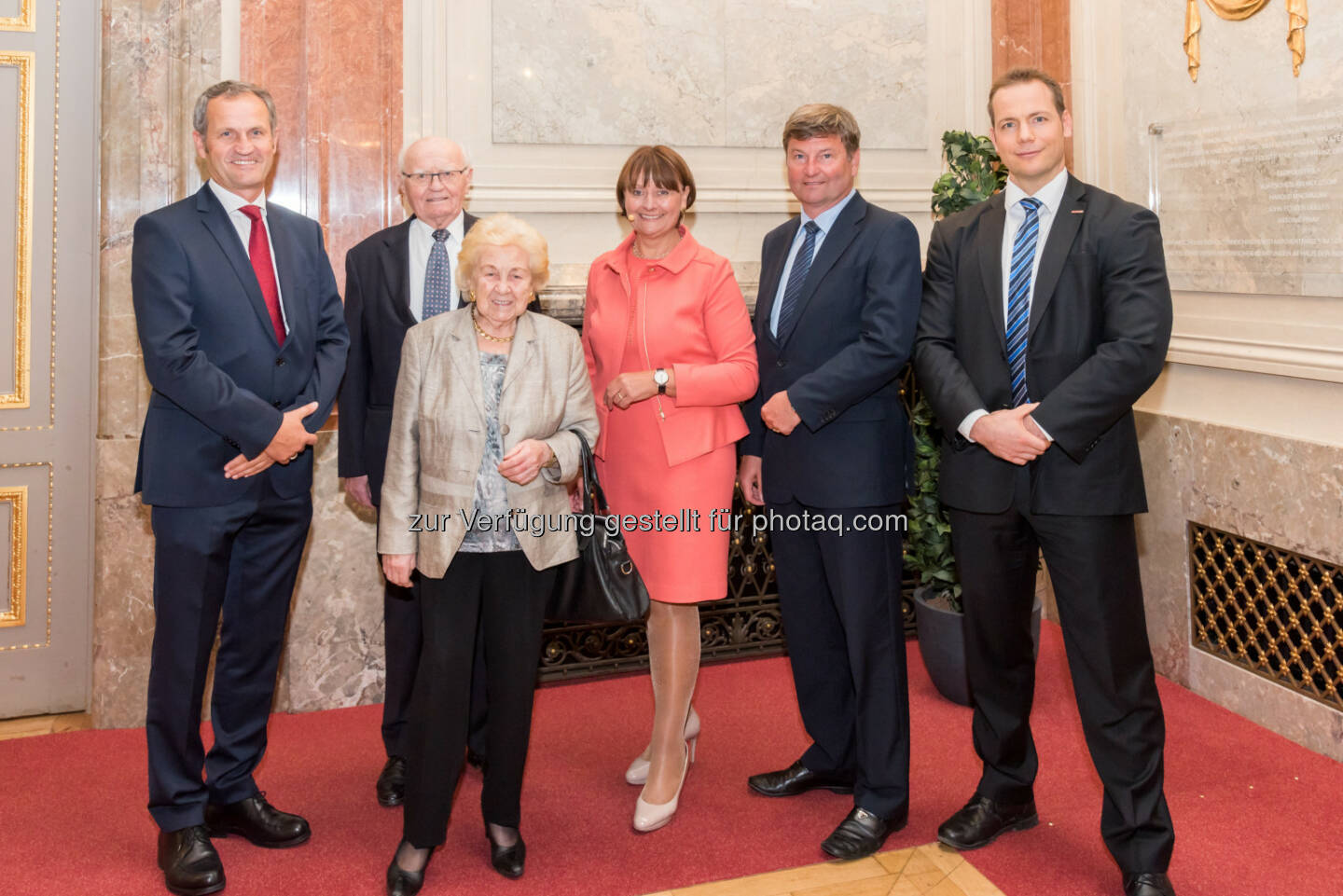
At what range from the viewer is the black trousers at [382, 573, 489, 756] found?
3.47m

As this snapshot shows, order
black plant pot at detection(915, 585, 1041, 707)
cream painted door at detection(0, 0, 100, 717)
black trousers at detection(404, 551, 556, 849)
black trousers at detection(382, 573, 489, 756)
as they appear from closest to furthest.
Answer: black trousers at detection(404, 551, 556, 849) → black trousers at detection(382, 573, 489, 756) → cream painted door at detection(0, 0, 100, 717) → black plant pot at detection(915, 585, 1041, 707)

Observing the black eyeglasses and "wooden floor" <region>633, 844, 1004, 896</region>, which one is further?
the black eyeglasses

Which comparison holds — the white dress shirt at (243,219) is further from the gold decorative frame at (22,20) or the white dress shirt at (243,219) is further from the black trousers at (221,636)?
the gold decorative frame at (22,20)

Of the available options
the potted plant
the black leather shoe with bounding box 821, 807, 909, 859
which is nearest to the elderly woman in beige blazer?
the black leather shoe with bounding box 821, 807, 909, 859

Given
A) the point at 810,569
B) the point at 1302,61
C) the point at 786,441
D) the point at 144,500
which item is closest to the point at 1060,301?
the point at 786,441

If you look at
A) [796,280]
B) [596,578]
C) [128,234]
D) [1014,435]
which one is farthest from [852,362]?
[128,234]

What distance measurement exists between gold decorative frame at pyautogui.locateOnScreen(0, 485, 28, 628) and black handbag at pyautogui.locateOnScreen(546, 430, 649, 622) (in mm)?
2444

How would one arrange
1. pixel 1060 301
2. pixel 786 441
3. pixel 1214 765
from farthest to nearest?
1. pixel 1214 765
2. pixel 786 441
3. pixel 1060 301

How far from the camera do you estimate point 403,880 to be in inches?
111

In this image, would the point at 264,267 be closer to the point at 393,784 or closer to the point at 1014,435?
the point at 393,784

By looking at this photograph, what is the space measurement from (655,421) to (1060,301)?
3.61 feet

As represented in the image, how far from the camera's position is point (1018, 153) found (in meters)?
2.84

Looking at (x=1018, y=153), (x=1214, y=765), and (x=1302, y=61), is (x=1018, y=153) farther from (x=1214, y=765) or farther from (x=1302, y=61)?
Answer: (x=1214, y=765)

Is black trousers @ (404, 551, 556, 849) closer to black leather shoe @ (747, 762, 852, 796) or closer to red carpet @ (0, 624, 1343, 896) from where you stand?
red carpet @ (0, 624, 1343, 896)
